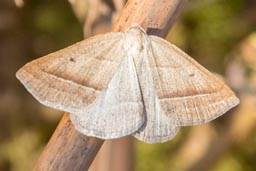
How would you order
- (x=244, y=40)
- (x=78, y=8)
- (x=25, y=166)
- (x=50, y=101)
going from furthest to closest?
(x=25, y=166)
(x=244, y=40)
(x=78, y=8)
(x=50, y=101)

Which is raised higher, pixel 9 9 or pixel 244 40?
pixel 244 40

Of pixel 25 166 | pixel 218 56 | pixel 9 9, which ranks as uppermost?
pixel 218 56

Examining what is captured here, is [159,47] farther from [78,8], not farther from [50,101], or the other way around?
[78,8]

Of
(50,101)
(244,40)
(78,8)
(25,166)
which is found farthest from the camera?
(25,166)

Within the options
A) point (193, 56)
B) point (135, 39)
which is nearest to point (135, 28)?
point (135, 39)

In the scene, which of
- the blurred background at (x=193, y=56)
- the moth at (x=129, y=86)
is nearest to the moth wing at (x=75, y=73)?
the moth at (x=129, y=86)

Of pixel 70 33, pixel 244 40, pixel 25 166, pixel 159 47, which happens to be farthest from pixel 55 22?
pixel 159 47
